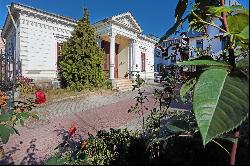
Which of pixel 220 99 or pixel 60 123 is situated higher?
pixel 220 99

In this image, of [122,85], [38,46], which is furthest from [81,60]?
[122,85]

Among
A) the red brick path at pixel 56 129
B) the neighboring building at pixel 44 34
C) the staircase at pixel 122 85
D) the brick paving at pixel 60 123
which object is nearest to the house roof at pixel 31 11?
the neighboring building at pixel 44 34

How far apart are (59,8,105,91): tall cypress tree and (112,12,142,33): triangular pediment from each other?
3827mm

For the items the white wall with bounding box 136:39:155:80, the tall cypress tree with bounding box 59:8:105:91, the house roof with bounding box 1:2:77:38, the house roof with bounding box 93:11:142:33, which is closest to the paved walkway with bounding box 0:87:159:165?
the tall cypress tree with bounding box 59:8:105:91

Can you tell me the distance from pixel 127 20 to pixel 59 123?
16.1 meters

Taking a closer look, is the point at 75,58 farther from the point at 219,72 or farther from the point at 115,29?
the point at 219,72

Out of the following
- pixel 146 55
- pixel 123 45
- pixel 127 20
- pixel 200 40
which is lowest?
pixel 200 40

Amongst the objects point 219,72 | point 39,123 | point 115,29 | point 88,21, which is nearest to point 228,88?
point 219,72

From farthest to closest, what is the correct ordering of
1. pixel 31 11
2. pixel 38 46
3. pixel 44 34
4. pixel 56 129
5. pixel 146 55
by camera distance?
pixel 146 55 < pixel 44 34 < pixel 38 46 < pixel 31 11 < pixel 56 129

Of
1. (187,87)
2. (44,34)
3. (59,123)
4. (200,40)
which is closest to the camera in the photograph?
(187,87)

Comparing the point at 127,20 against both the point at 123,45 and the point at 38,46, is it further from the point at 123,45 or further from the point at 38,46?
the point at 38,46

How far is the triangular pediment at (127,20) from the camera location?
20.3 meters

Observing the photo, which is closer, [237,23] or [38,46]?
[237,23]

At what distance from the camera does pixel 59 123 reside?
816 centimetres
